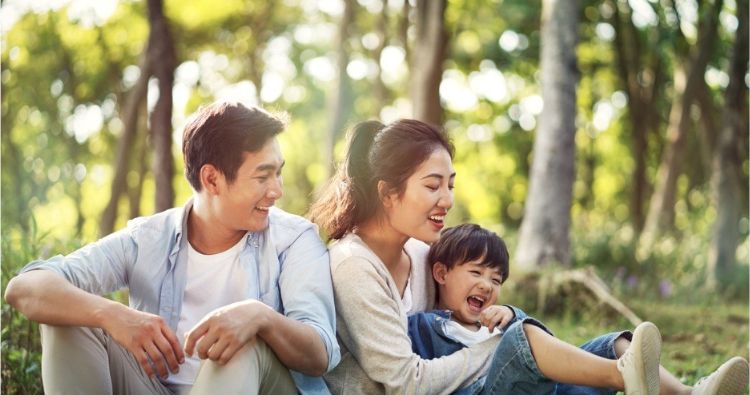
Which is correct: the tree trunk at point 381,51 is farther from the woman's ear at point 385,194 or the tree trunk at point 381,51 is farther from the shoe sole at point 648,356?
the shoe sole at point 648,356

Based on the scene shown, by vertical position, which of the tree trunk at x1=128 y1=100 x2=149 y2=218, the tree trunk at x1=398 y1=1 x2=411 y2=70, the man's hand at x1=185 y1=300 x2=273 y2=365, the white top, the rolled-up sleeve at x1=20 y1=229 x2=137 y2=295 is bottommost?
the tree trunk at x1=128 y1=100 x2=149 y2=218

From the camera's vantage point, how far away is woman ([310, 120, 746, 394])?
3.52m

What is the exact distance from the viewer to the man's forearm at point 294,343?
10.8 ft

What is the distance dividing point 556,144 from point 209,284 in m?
6.94

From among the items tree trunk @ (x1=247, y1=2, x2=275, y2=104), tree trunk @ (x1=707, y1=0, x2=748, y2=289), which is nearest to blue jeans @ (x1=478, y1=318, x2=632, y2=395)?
tree trunk @ (x1=707, y1=0, x2=748, y2=289)

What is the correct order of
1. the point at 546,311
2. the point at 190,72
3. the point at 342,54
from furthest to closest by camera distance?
the point at 190,72, the point at 342,54, the point at 546,311

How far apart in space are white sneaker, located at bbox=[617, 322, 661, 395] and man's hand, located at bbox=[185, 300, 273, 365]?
1258 millimetres

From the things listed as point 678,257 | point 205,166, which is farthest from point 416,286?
point 678,257

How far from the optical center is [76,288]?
347 centimetres

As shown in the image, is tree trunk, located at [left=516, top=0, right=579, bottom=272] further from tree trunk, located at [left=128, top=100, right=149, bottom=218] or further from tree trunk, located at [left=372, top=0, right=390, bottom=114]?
tree trunk, located at [left=128, top=100, right=149, bottom=218]

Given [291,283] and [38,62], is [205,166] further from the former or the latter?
[38,62]

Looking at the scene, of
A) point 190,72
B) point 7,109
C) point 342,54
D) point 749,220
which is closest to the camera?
point 342,54

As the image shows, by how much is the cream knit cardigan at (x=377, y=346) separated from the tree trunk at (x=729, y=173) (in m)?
8.81

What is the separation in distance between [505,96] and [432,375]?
22.0 m
